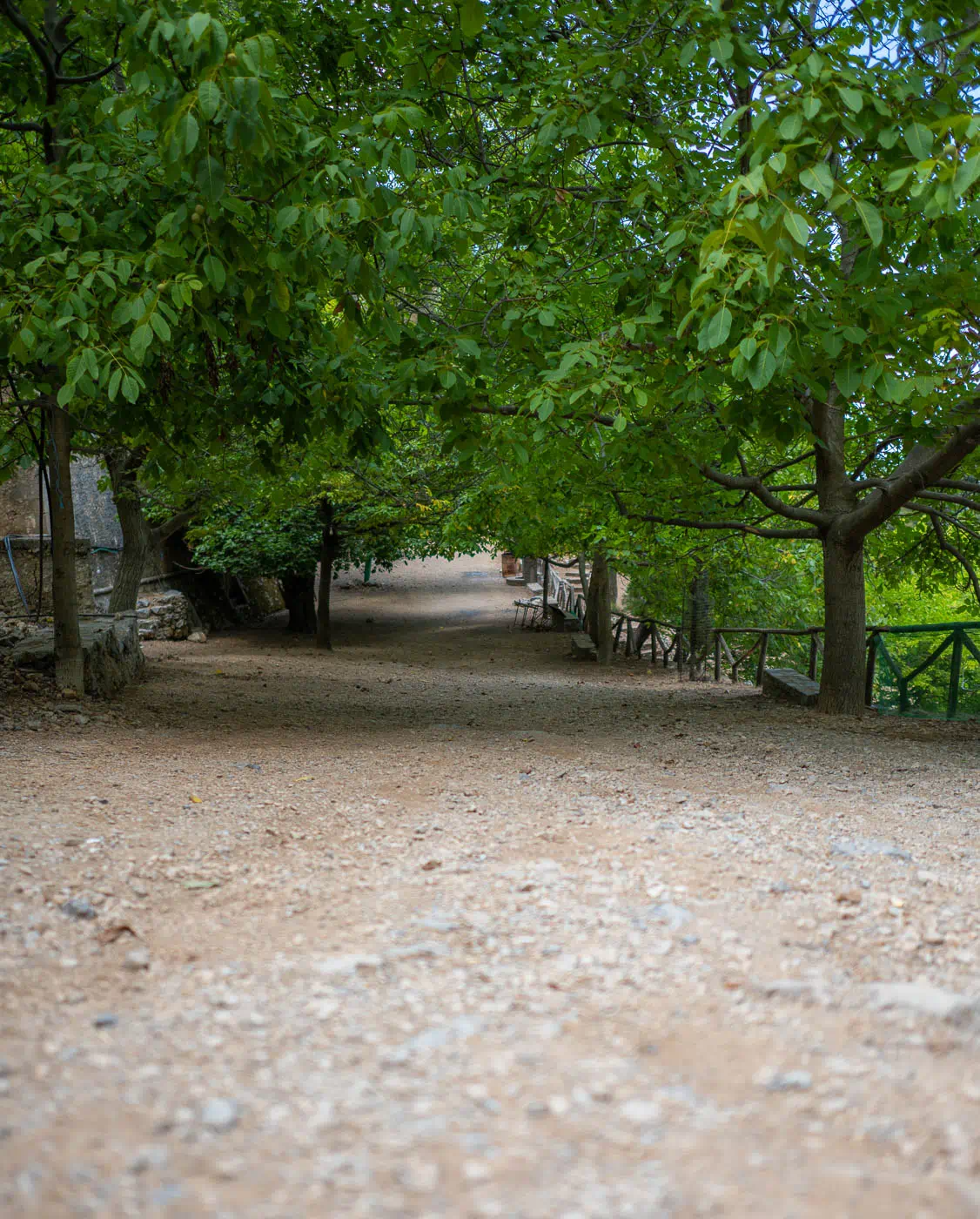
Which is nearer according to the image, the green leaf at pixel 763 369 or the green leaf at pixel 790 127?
the green leaf at pixel 790 127

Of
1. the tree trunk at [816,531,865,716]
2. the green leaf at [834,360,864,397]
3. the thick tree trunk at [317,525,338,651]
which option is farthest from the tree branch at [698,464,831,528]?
the thick tree trunk at [317,525,338,651]

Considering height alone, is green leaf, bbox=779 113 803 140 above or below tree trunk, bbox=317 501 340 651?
above

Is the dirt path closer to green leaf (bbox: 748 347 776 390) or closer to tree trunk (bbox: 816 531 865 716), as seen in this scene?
green leaf (bbox: 748 347 776 390)

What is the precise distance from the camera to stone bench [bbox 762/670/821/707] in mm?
9414

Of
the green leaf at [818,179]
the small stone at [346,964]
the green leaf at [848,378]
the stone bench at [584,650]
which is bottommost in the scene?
the stone bench at [584,650]

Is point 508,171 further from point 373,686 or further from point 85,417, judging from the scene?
point 373,686

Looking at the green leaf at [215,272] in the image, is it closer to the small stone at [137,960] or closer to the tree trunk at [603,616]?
the small stone at [137,960]

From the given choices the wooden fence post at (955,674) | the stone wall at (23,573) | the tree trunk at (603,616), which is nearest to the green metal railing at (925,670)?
Result: the wooden fence post at (955,674)

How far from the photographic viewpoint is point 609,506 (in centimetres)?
1016

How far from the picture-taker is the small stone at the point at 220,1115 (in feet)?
5.82

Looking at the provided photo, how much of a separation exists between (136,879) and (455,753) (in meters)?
2.87

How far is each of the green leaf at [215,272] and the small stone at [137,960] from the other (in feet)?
9.69

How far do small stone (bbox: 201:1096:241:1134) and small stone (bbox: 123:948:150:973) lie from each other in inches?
31.0

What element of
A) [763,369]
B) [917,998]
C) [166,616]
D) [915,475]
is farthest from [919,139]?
[166,616]
